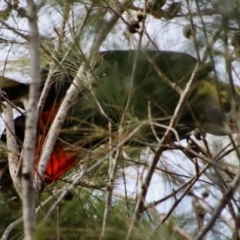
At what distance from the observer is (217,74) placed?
1562mm

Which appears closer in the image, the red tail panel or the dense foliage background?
the dense foliage background

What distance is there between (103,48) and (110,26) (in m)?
0.11

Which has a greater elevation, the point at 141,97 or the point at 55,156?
the point at 141,97

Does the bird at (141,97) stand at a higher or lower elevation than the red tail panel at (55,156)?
higher

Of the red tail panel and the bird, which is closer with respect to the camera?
the bird

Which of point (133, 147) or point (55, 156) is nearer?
point (133, 147)

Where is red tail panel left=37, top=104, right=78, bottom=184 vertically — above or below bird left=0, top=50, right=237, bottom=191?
below

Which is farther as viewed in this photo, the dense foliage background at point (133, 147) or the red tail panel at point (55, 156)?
the red tail panel at point (55, 156)

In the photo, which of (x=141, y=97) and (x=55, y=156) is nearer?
(x=141, y=97)

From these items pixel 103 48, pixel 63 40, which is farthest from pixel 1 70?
pixel 103 48

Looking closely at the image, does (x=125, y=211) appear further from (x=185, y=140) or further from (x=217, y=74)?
(x=217, y=74)

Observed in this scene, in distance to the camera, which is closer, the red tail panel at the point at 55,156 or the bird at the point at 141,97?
the bird at the point at 141,97

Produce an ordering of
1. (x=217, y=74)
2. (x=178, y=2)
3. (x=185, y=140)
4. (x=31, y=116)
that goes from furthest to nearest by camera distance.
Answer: (x=185, y=140) < (x=178, y=2) < (x=217, y=74) < (x=31, y=116)

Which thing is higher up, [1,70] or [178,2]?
[178,2]
